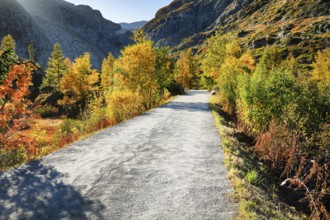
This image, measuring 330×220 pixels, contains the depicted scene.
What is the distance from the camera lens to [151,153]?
10492 mm

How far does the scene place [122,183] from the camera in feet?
25.2

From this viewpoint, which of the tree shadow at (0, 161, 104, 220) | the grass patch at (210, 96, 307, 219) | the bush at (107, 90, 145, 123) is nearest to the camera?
the tree shadow at (0, 161, 104, 220)

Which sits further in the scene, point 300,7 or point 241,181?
point 300,7

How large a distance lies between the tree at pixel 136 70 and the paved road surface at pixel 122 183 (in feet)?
53.1

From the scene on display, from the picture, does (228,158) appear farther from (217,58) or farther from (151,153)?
(217,58)

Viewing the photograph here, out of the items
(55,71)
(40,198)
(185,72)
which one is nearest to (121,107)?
(40,198)

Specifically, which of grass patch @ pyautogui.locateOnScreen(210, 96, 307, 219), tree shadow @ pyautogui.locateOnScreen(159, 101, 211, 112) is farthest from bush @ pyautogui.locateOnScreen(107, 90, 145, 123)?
grass patch @ pyautogui.locateOnScreen(210, 96, 307, 219)

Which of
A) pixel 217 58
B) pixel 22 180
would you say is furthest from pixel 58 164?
pixel 217 58

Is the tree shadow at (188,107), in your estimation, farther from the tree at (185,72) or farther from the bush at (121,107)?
the tree at (185,72)

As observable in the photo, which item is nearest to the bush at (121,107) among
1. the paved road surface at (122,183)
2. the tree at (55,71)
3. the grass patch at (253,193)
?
the paved road surface at (122,183)

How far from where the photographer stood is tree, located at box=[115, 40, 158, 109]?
27.6 metres

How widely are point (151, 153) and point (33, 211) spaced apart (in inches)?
196

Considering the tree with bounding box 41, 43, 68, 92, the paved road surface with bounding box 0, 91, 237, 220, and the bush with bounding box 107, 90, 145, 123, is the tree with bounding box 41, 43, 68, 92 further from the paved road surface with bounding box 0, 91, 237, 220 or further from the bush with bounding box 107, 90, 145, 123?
the paved road surface with bounding box 0, 91, 237, 220

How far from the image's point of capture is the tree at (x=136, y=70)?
27625 millimetres
